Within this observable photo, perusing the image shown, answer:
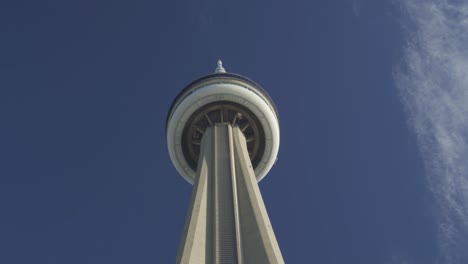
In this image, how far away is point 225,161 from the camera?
118 feet

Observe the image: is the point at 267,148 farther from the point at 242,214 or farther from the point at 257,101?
the point at 242,214

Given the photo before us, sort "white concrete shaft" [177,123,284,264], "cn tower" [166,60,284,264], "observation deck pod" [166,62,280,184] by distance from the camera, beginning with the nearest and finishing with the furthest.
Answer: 1. "white concrete shaft" [177,123,284,264]
2. "cn tower" [166,60,284,264]
3. "observation deck pod" [166,62,280,184]

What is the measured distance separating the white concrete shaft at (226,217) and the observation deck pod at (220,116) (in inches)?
207

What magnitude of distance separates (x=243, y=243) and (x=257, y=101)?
16778 millimetres

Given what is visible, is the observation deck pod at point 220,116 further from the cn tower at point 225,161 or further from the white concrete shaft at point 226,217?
the white concrete shaft at point 226,217

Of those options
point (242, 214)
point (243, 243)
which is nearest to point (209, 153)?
point (242, 214)

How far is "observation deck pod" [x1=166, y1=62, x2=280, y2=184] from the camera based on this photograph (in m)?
42.3

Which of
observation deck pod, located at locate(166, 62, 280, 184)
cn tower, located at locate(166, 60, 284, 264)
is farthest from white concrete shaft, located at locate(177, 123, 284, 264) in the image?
observation deck pod, located at locate(166, 62, 280, 184)

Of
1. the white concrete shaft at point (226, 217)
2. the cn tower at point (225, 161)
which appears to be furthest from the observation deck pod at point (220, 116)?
the white concrete shaft at point (226, 217)

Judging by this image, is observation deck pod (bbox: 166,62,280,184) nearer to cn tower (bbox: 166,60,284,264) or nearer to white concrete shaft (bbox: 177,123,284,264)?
cn tower (bbox: 166,60,284,264)

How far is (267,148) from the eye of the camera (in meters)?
44.6

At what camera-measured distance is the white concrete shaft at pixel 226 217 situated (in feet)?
87.5

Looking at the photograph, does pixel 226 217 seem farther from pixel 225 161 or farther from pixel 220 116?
pixel 220 116

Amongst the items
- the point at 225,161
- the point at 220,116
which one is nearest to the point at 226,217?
the point at 225,161
